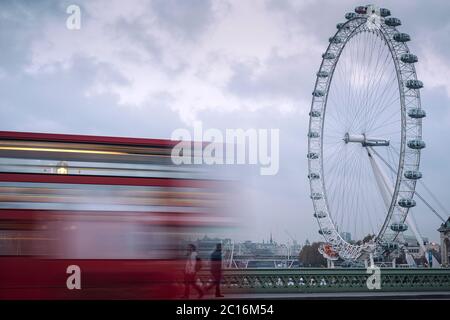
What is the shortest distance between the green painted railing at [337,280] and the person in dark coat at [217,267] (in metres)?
4.46

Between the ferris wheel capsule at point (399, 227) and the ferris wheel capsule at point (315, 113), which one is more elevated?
the ferris wheel capsule at point (315, 113)

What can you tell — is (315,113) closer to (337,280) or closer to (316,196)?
(316,196)

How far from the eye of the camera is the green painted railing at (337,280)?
12.4 metres

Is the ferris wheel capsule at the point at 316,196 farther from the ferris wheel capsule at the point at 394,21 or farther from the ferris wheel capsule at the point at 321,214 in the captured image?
the ferris wheel capsule at the point at 394,21

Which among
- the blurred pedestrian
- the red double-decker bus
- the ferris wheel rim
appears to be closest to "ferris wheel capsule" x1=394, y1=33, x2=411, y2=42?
the ferris wheel rim

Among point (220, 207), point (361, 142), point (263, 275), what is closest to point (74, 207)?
point (220, 207)

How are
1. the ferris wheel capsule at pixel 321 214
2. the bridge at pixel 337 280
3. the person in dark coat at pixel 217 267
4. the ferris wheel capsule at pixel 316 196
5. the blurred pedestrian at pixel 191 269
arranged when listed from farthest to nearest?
the ferris wheel capsule at pixel 316 196
the ferris wheel capsule at pixel 321 214
the bridge at pixel 337 280
the person in dark coat at pixel 217 267
the blurred pedestrian at pixel 191 269

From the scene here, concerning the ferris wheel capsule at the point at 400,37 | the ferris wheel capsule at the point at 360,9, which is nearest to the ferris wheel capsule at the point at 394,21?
the ferris wheel capsule at the point at 360,9

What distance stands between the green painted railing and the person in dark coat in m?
4.46

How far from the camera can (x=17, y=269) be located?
22.8 ft

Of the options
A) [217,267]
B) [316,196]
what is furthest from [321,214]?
[217,267]

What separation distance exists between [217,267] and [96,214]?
1408 millimetres

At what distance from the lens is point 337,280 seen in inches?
501

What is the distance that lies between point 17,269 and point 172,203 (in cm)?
155
